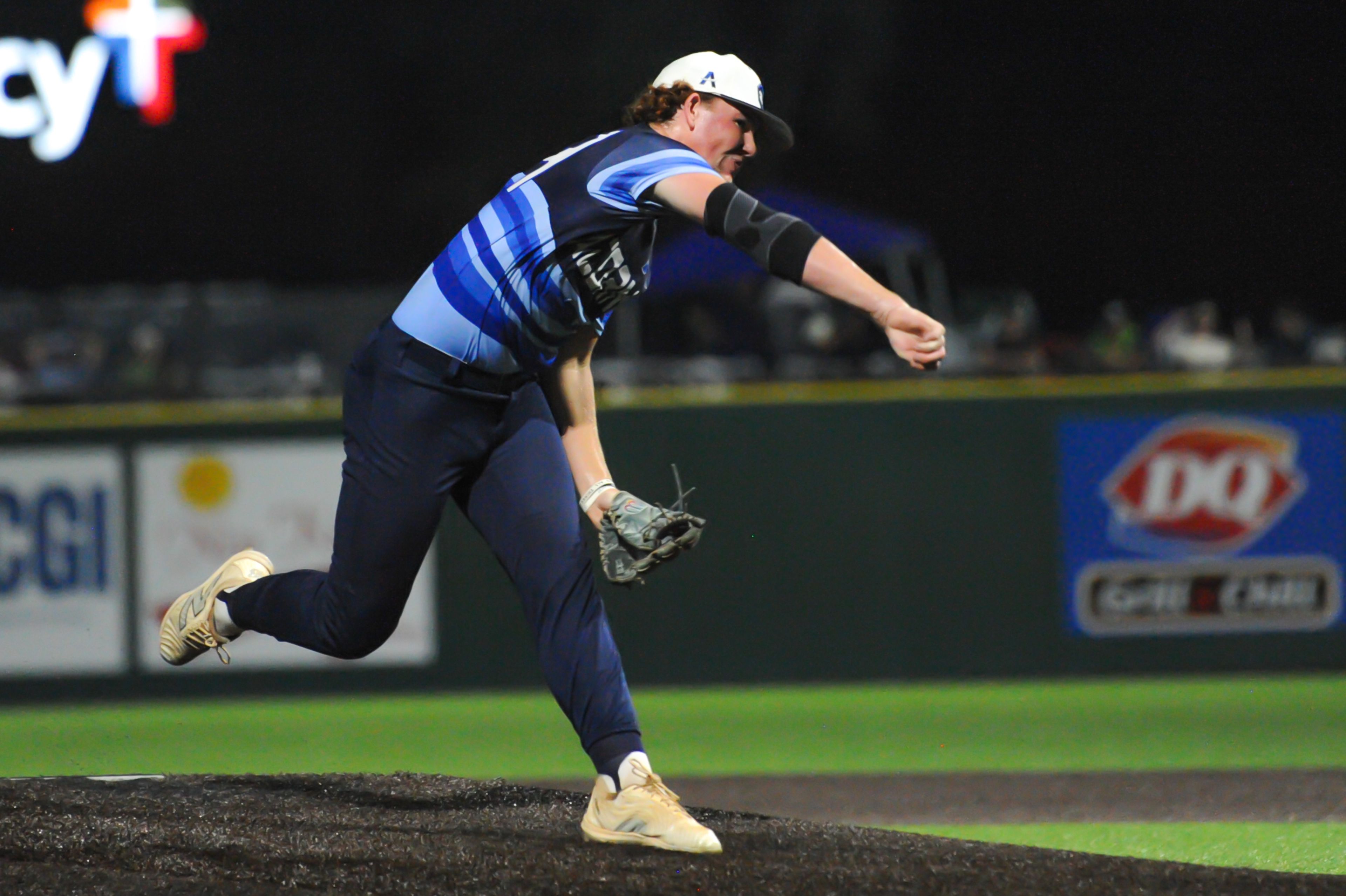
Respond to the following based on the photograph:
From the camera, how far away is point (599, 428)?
9.13 meters

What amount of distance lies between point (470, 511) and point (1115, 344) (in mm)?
9036

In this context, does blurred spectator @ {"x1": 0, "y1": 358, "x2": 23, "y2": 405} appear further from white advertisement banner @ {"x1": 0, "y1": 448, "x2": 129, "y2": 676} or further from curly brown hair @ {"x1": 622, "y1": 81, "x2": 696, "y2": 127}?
curly brown hair @ {"x1": 622, "y1": 81, "x2": 696, "y2": 127}

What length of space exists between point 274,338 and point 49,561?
514 cm

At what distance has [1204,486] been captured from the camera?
8.82 m

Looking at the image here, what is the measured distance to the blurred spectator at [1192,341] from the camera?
1076 centimetres

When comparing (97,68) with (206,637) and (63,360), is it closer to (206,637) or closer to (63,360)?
(63,360)

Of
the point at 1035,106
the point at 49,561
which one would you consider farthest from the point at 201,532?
the point at 1035,106

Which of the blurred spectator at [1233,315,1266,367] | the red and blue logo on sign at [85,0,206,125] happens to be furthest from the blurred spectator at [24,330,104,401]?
the blurred spectator at [1233,315,1266,367]

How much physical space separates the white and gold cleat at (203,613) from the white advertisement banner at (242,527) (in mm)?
4175

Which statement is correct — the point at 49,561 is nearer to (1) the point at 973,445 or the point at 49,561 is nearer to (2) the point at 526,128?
(1) the point at 973,445

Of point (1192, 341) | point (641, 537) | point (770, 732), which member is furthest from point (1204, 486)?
point (641, 537)

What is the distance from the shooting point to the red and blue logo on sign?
1259cm

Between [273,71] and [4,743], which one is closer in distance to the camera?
[4,743]

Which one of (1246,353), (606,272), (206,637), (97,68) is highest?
(97,68)
